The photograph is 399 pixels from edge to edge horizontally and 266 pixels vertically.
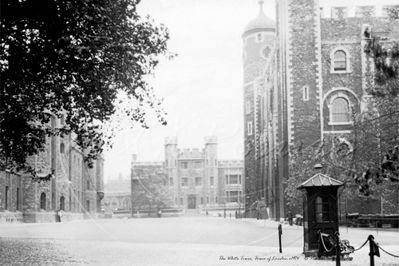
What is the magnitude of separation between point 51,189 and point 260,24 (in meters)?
28.7

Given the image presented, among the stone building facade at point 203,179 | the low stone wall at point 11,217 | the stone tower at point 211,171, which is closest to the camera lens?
the low stone wall at point 11,217

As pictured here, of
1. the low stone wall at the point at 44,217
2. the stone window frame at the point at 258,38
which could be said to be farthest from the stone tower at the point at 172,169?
the low stone wall at the point at 44,217

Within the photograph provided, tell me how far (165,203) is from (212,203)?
11262mm

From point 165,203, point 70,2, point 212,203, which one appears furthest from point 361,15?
point 212,203

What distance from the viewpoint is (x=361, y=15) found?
32.5 meters

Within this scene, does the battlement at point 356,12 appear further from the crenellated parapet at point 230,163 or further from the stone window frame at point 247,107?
the crenellated parapet at point 230,163

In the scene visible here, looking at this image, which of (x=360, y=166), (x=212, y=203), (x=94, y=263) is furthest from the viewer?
(x=212, y=203)

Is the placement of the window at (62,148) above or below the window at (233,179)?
above

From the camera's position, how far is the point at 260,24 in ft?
187

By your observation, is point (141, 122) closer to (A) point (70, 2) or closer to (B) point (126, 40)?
(B) point (126, 40)

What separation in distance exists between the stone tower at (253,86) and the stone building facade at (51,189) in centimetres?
1463

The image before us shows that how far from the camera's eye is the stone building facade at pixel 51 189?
115 ft

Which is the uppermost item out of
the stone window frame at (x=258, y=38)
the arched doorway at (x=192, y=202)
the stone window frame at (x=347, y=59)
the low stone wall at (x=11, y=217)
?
the stone window frame at (x=258, y=38)

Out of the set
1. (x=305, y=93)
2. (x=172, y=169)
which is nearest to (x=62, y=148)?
(x=305, y=93)
